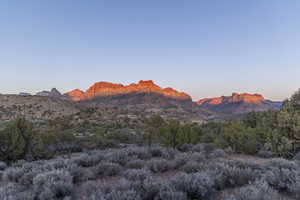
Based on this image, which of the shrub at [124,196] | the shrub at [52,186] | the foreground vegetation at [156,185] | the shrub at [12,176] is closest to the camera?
the shrub at [124,196]

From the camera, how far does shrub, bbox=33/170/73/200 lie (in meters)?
3.64

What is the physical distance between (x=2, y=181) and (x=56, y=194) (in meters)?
2.85

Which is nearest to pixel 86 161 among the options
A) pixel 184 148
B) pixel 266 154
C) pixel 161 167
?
pixel 161 167

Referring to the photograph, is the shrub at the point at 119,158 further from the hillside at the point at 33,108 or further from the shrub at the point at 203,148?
the hillside at the point at 33,108

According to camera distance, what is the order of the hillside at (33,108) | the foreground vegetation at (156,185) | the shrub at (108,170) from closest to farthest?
the foreground vegetation at (156,185)
the shrub at (108,170)
the hillside at (33,108)

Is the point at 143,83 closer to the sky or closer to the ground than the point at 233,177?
closer to the sky

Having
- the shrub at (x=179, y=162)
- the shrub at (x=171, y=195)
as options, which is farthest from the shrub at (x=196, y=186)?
the shrub at (x=179, y=162)

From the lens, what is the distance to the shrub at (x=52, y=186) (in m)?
3.64

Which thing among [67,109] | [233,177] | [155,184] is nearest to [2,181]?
[155,184]

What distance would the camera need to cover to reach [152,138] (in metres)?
13.0

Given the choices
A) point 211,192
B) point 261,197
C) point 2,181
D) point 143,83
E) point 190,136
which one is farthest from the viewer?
point 143,83

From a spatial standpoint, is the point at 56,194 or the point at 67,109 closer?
the point at 56,194

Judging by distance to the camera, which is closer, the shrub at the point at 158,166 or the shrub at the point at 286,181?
the shrub at the point at 286,181

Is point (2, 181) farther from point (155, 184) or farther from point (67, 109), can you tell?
point (67, 109)
